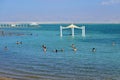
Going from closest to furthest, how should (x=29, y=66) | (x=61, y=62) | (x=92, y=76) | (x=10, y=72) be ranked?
(x=92, y=76) < (x=10, y=72) < (x=29, y=66) < (x=61, y=62)

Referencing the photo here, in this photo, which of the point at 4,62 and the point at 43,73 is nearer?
the point at 43,73

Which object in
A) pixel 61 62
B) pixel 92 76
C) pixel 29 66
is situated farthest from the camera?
pixel 61 62

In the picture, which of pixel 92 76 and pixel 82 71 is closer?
pixel 92 76

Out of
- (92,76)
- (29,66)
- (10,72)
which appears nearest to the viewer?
(92,76)

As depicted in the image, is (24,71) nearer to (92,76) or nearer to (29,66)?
(29,66)

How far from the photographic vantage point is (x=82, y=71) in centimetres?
3512

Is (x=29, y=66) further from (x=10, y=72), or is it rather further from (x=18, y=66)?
(x=10, y=72)

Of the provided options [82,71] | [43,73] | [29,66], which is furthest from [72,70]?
[29,66]

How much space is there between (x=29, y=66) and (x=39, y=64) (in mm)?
2132

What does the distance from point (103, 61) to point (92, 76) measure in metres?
11.8

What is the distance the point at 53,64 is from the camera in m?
40.9

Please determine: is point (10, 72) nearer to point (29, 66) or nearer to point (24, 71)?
point (24, 71)

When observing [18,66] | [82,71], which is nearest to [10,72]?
[18,66]

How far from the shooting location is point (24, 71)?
35.1 meters
